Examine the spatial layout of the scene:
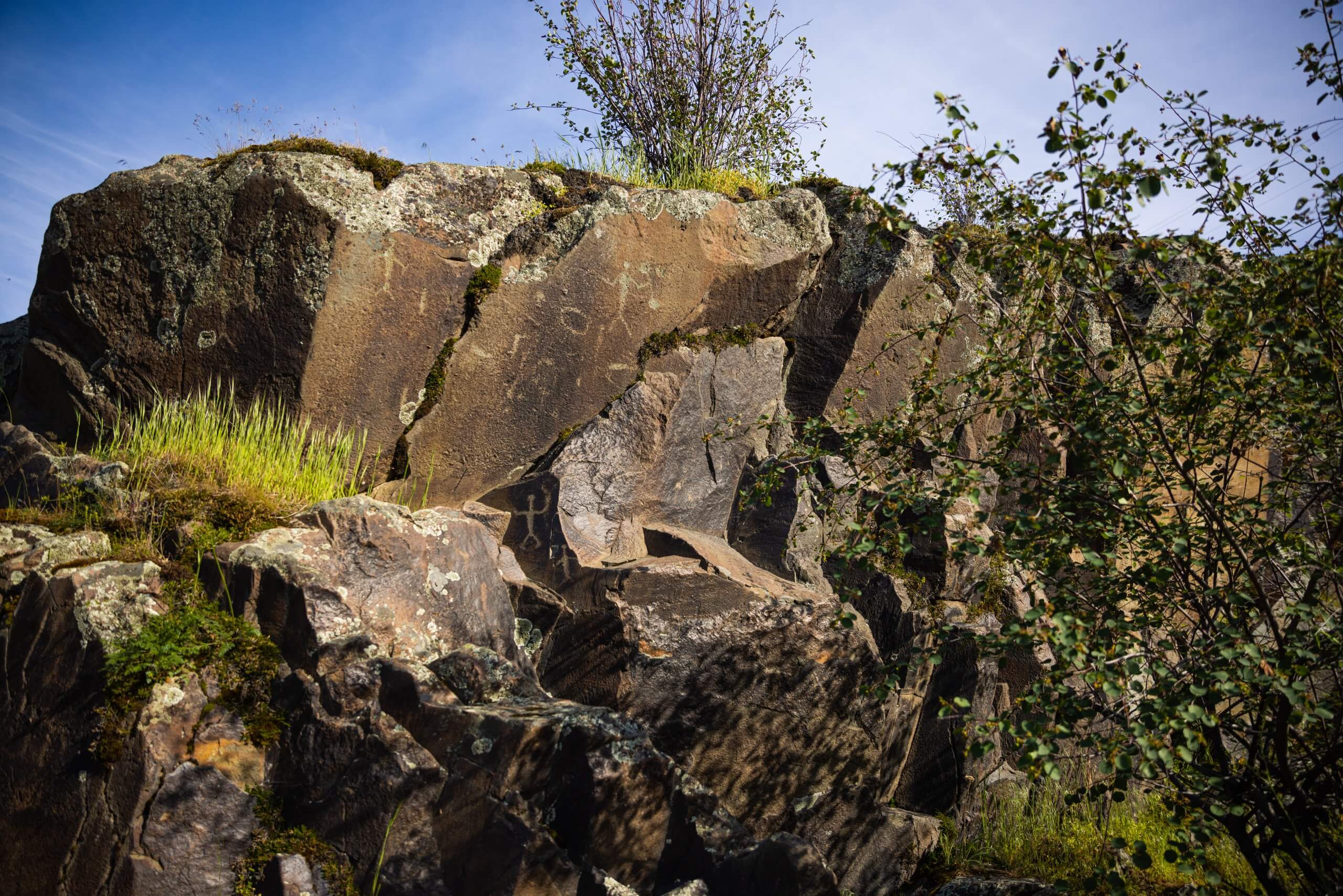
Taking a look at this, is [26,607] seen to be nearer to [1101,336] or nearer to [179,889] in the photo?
[179,889]

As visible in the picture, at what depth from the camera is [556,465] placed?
6852 mm

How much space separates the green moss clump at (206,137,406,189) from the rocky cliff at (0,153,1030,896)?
0.15 meters

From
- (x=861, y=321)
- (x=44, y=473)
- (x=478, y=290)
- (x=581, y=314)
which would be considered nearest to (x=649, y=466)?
(x=581, y=314)

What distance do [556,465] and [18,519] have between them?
3.26 m

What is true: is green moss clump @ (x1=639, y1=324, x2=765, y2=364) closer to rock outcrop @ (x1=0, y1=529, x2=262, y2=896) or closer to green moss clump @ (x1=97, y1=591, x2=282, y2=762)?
green moss clump @ (x1=97, y1=591, x2=282, y2=762)

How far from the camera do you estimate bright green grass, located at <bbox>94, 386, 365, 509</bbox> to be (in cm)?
576

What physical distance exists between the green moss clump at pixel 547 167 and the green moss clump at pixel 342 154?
1219mm

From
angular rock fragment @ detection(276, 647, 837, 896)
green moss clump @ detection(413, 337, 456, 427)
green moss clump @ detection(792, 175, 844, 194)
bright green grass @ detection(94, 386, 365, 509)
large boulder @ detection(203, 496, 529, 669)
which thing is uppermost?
green moss clump @ detection(792, 175, 844, 194)

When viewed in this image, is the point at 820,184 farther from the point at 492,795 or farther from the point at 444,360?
the point at 492,795

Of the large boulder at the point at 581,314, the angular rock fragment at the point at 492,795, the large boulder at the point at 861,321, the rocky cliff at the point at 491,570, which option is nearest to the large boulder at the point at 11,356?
the rocky cliff at the point at 491,570

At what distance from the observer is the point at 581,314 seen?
7430 mm

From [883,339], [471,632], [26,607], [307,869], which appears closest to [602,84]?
[883,339]

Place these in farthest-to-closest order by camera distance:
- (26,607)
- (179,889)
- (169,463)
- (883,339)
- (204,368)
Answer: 1. (883,339)
2. (204,368)
3. (169,463)
4. (26,607)
5. (179,889)

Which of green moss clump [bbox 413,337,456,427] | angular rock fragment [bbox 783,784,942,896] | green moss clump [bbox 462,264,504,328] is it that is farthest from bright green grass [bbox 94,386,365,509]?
angular rock fragment [bbox 783,784,942,896]
